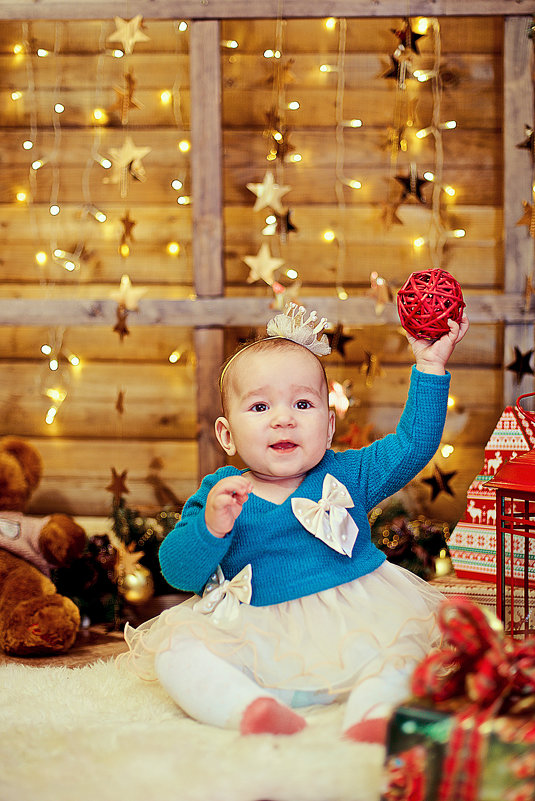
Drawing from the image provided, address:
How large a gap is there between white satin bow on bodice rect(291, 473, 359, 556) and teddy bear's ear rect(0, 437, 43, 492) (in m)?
1.13

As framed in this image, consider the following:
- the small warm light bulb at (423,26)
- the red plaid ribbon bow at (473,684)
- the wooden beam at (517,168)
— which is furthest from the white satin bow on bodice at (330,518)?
the small warm light bulb at (423,26)

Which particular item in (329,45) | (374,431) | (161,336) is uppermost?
(329,45)

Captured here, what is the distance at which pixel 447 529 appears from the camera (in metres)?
2.55

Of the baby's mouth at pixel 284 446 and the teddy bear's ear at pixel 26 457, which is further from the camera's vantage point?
the teddy bear's ear at pixel 26 457

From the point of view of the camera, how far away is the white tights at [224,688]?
4.14 ft

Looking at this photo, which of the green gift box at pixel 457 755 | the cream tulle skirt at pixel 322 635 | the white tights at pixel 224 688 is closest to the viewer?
the green gift box at pixel 457 755

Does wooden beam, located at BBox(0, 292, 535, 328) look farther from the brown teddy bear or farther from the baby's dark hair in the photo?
the baby's dark hair

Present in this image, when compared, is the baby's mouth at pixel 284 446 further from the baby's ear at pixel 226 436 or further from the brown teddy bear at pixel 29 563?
the brown teddy bear at pixel 29 563

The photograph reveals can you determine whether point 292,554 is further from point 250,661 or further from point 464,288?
point 464,288

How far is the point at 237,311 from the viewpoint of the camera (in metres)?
2.70

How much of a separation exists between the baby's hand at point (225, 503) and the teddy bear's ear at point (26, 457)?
3.68ft

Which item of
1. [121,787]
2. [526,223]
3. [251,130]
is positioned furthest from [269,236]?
[121,787]

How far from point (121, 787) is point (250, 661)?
1.13ft

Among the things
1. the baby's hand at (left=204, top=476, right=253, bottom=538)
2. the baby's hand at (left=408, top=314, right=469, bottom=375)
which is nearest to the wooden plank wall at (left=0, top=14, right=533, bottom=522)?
the baby's hand at (left=408, top=314, right=469, bottom=375)
